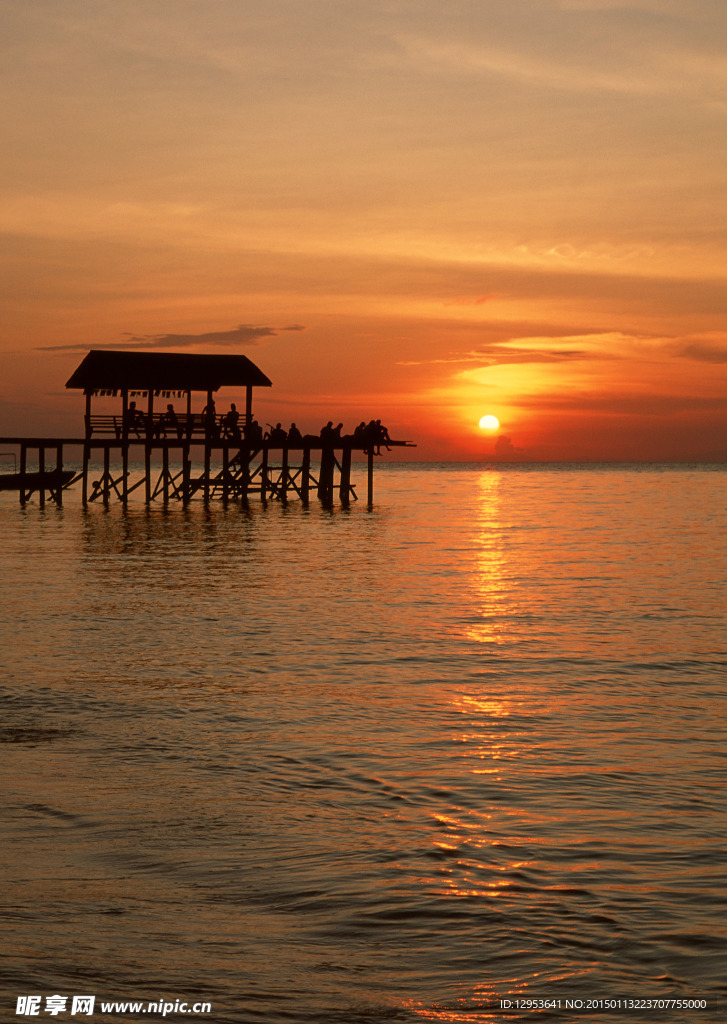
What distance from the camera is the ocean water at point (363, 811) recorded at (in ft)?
18.9

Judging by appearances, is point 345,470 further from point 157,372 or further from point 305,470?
point 157,372

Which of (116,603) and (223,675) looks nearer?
(223,675)

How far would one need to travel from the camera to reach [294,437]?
5525cm

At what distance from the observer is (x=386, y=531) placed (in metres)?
45.3

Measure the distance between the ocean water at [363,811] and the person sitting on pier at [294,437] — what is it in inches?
1338

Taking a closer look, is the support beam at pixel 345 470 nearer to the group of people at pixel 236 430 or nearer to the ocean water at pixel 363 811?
the group of people at pixel 236 430

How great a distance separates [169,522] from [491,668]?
107ft

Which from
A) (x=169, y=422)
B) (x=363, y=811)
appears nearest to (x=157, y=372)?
(x=169, y=422)

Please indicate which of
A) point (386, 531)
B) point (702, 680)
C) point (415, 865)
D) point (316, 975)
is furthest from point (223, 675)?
point (386, 531)

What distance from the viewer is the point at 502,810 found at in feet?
28.1

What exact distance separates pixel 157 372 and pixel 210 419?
3.21 meters

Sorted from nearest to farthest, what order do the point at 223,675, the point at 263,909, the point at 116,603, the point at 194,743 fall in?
the point at 263,909 → the point at 194,743 → the point at 223,675 → the point at 116,603

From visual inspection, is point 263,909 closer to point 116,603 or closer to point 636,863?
point 636,863

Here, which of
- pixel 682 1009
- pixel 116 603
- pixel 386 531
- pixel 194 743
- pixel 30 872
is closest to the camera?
pixel 682 1009
